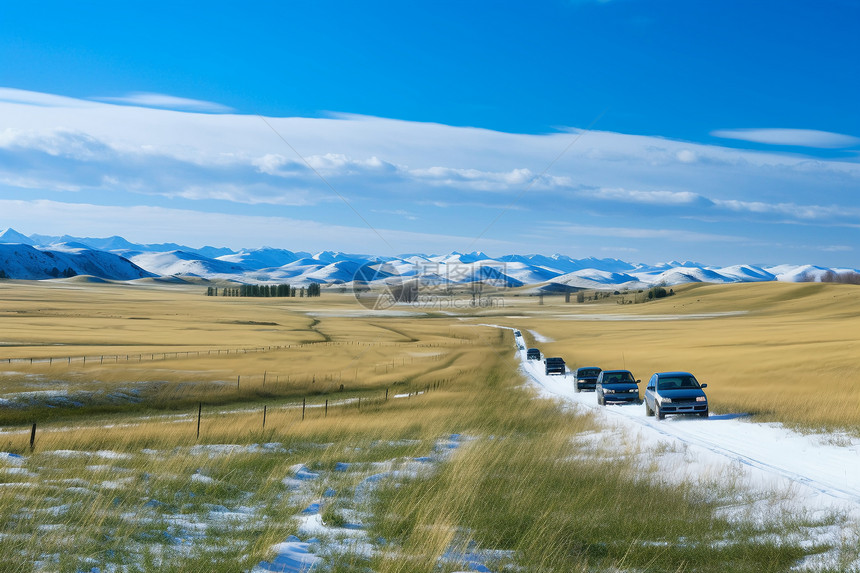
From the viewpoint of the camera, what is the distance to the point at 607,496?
10.9 meters

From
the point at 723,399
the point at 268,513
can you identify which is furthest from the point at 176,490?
the point at 723,399

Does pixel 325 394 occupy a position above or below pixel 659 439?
below

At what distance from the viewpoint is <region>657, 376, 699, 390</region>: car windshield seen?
22964 mm

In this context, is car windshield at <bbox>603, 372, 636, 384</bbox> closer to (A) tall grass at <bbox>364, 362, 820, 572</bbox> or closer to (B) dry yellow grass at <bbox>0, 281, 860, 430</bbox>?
(B) dry yellow grass at <bbox>0, 281, 860, 430</bbox>

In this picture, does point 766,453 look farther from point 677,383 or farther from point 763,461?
point 677,383

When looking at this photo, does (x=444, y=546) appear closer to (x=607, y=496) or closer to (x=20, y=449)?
(x=607, y=496)

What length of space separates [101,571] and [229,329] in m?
98.9

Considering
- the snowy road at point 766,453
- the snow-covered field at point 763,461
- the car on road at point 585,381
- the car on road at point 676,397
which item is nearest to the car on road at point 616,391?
the snowy road at point 766,453

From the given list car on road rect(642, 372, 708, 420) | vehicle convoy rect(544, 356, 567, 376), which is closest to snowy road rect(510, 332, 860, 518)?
car on road rect(642, 372, 708, 420)

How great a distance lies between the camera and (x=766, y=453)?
48.5ft

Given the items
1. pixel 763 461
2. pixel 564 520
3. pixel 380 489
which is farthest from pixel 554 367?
pixel 564 520

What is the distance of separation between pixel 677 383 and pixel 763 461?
988 cm

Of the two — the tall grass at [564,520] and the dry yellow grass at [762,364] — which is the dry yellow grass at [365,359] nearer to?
the dry yellow grass at [762,364]

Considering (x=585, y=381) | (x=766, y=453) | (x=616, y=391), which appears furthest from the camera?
(x=585, y=381)
